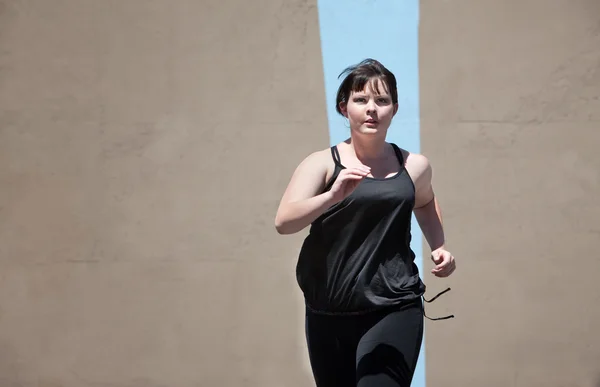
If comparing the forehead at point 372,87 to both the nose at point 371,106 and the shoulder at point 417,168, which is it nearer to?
the nose at point 371,106

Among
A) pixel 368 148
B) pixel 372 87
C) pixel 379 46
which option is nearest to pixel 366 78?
pixel 372 87

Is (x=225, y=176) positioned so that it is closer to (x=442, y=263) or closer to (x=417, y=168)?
(x=417, y=168)

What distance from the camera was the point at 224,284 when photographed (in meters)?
3.67

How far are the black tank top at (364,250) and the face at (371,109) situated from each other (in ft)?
0.45

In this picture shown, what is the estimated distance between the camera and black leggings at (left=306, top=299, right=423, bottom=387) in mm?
2094

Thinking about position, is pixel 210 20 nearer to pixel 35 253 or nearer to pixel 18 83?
pixel 18 83

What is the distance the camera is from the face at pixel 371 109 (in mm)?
2197

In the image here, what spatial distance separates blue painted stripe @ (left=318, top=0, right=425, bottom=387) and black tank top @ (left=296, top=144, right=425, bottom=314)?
1.51m

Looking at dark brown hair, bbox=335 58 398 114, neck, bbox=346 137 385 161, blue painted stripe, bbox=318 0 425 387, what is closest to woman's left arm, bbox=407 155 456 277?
neck, bbox=346 137 385 161

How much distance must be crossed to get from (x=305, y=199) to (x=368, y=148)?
27 cm

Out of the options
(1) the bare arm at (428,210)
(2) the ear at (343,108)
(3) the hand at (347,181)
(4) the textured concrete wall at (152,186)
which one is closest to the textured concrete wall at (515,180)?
(4) the textured concrete wall at (152,186)

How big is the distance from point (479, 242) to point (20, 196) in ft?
7.04

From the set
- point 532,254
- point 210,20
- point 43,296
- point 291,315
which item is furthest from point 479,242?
point 43,296

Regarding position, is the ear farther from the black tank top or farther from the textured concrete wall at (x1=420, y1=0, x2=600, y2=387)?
the textured concrete wall at (x1=420, y1=0, x2=600, y2=387)
